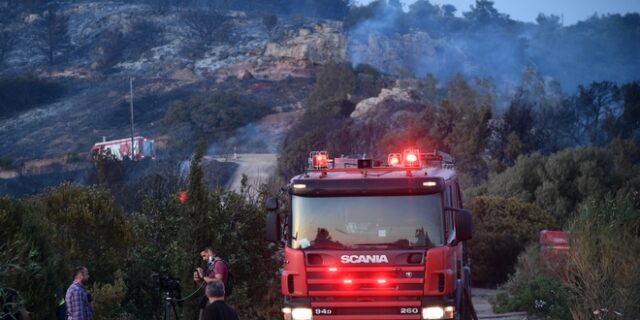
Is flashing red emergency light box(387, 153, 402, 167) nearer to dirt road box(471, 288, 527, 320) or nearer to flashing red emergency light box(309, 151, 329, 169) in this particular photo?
flashing red emergency light box(309, 151, 329, 169)

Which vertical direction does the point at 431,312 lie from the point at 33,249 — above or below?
below

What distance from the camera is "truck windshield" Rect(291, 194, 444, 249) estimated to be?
12.4 m

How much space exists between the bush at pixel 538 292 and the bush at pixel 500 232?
21.8 feet

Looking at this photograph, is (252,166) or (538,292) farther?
(252,166)

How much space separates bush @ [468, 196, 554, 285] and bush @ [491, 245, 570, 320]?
6.63m

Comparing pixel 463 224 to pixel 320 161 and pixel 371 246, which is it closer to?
pixel 371 246

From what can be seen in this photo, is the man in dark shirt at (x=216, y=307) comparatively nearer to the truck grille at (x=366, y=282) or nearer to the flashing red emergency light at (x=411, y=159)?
the truck grille at (x=366, y=282)

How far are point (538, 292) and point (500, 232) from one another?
11.6 metres

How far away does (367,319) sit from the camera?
40.4 ft

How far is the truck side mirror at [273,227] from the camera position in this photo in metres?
12.8

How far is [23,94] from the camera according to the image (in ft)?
280

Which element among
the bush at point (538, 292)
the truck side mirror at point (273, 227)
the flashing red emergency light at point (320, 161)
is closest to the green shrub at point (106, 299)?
the truck side mirror at point (273, 227)

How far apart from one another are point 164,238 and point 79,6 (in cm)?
9510

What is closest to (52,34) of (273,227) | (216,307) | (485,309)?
(485,309)
